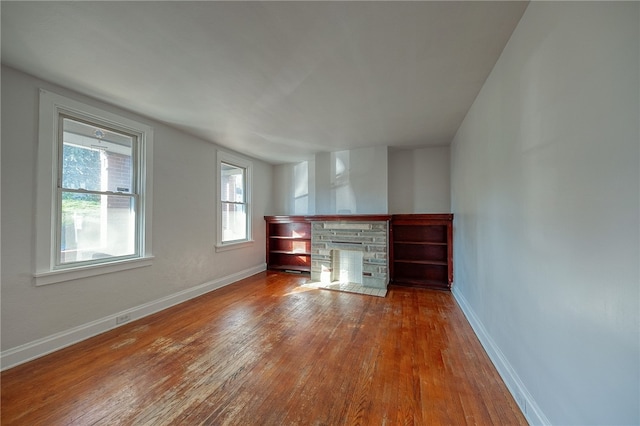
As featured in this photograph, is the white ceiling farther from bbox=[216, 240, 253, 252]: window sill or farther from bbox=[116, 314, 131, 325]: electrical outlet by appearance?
bbox=[116, 314, 131, 325]: electrical outlet

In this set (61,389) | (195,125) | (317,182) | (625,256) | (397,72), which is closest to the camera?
(625,256)

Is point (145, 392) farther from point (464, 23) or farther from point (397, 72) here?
point (464, 23)

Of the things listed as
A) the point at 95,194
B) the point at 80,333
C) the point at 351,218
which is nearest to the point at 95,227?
the point at 95,194

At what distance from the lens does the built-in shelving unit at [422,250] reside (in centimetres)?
390

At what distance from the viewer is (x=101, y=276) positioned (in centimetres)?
249

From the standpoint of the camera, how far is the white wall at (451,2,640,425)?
31.2 inches

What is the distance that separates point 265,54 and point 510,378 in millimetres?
3001

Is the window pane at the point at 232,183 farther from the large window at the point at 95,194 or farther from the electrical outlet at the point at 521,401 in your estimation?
the electrical outlet at the point at 521,401

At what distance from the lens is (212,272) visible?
388 cm

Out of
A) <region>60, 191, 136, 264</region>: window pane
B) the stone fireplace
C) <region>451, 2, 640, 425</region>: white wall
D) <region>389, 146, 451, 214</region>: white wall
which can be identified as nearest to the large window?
<region>60, 191, 136, 264</region>: window pane

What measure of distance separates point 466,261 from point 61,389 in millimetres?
4079

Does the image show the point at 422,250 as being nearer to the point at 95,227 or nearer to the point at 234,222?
the point at 234,222

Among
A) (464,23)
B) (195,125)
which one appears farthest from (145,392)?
(464,23)

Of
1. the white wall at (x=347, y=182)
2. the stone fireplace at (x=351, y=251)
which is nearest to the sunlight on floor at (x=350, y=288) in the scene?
the stone fireplace at (x=351, y=251)
